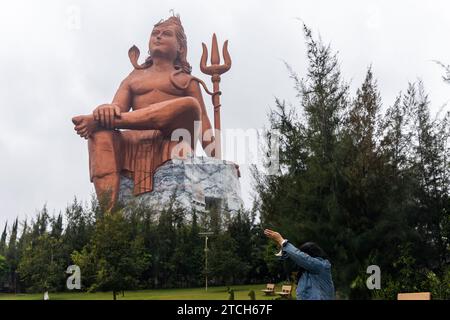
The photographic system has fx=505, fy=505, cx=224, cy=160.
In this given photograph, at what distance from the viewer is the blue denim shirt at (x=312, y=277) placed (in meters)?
3.73

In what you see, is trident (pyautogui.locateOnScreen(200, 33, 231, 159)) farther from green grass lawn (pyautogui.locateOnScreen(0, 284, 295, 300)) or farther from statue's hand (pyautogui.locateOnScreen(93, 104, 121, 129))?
green grass lawn (pyautogui.locateOnScreen(0, 284, 295, 300))

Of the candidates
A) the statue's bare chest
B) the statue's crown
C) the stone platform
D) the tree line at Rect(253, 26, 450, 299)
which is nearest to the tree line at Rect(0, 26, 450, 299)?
the tree line at Rect(253, 26, 450, 299)

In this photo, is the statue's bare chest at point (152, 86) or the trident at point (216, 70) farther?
the trident at point (216, 70)

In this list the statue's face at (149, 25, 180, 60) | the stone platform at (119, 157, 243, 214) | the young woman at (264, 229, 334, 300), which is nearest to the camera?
the young woman at (264, 229, 334, 300)

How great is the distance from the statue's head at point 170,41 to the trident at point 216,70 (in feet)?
4.73

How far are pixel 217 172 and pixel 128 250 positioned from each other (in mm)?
15630

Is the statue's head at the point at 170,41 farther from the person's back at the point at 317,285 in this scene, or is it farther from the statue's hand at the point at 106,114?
the person's back at the point at 317,285

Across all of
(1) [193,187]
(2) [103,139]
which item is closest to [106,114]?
(2) [103,139]

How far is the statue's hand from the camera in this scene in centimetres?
2816

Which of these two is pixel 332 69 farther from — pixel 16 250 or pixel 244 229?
pixel 16 250

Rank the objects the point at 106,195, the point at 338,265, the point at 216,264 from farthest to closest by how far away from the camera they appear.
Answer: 1. the point at 106,195
2. the point at 216,264
3. the point at 338,265

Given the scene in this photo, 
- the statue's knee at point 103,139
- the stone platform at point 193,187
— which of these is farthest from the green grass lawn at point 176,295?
the statue's knee at point 103,139

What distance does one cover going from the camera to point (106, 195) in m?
26.0

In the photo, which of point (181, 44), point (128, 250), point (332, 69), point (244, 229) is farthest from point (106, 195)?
point (332, 69)
